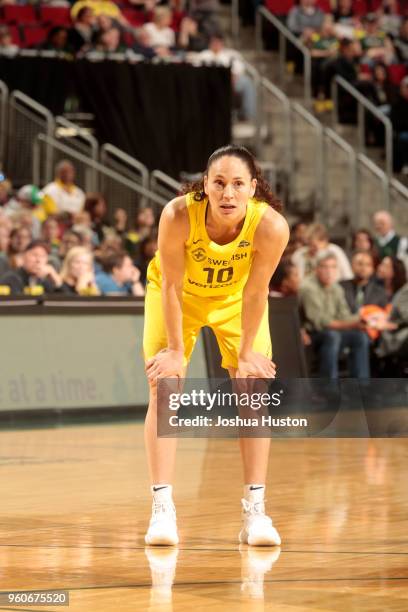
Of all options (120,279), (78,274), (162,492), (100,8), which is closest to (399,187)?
(100,8)

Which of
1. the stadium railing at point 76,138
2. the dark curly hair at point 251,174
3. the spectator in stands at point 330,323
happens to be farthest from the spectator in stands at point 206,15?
the dark curly hair at point 251,174

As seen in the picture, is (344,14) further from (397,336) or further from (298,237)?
(397,336)

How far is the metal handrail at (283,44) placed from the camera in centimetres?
2136

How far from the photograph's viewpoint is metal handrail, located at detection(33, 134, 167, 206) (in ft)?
57.9

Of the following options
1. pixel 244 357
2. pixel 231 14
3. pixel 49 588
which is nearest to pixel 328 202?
pixel 231 14

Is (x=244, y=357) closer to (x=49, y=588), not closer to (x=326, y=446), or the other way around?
(x=49, y=588)

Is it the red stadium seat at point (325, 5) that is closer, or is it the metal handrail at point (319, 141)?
the metal handrail at point (319, 141)

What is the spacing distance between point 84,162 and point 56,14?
3422 mm

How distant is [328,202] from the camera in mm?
20609

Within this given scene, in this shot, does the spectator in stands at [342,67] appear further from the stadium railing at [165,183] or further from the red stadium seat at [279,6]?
the stadium railing at [165,183]

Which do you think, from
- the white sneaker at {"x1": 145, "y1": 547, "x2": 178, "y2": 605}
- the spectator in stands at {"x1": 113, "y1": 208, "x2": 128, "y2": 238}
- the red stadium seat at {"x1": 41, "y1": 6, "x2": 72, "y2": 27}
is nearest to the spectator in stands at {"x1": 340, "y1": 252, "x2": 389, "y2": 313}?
the spectator in stands at {"x1": 113, "y1": 208, "x2": 128, "y2": 238}

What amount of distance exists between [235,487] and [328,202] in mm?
12099

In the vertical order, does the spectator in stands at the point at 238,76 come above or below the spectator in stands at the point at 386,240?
above

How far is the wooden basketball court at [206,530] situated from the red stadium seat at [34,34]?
376 inches
